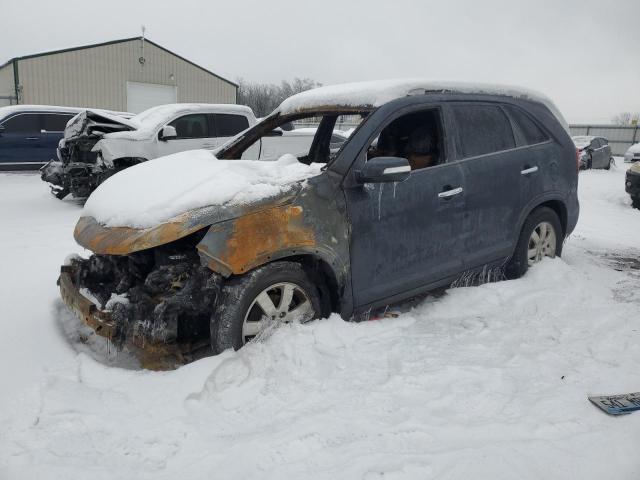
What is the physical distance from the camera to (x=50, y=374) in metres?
2.80

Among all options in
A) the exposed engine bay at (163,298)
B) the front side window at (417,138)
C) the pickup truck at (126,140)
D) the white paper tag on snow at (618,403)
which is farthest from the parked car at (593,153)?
the exposed engine bay at (163,298)

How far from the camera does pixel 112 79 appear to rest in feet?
76.0

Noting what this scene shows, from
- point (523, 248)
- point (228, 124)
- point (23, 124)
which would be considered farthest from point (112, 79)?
point (523, 248)

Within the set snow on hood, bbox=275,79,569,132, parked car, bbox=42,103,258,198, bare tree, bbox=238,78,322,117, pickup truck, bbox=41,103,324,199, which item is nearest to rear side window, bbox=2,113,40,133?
parked car, bbox=42,103,258,198

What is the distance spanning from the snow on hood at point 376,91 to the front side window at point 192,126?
5244mm

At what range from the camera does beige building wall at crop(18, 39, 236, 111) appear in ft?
69.7

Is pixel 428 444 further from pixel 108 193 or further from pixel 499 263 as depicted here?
pixel 108 193

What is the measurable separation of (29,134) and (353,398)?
11.5 m

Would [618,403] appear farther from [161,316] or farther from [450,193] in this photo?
[161,316]

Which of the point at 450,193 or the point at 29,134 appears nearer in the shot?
the point at 450,193

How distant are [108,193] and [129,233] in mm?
835

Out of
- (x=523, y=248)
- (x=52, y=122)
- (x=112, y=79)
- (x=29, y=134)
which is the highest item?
(x=112, y=79)

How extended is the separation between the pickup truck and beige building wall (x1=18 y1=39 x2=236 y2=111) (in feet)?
48.3

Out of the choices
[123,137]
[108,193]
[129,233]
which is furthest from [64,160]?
[129,233]
